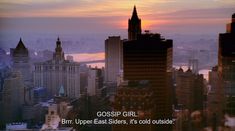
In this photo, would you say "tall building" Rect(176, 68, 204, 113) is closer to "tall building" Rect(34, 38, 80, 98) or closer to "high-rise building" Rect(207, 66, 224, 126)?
"high-rise building" Rect(207, 66, 224, 126)

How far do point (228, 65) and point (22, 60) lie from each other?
4.38 ft

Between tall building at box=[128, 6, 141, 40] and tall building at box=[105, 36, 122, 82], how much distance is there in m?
0.08

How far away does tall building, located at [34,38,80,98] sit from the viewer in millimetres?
2916

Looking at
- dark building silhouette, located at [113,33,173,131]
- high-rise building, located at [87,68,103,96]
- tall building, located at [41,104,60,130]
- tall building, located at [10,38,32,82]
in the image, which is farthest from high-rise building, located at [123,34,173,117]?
tall building, located at [10,38,32,82]

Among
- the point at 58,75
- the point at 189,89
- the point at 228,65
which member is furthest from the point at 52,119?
the point at 228,65

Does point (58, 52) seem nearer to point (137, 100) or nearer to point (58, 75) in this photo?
point (58, 75)

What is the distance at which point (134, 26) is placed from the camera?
2926 millimetres

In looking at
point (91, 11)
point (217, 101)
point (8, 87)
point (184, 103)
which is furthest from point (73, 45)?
point (217, 101)

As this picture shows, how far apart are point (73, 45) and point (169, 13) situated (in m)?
0.67

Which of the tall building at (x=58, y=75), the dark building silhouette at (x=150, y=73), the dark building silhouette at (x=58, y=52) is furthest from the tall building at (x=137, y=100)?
the dark building silhouette at (x=58, y=52)

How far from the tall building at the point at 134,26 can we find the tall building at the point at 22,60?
0.69 metres

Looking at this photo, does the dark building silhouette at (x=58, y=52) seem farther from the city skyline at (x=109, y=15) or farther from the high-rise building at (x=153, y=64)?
the high-rise building at (x=153, y=64)

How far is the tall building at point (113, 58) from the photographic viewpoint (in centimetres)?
288

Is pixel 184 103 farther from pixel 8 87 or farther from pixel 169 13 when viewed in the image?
pixel 8 87
